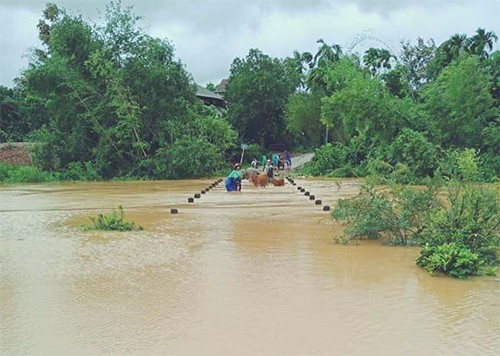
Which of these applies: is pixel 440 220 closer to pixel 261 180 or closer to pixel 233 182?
pixel 233 182

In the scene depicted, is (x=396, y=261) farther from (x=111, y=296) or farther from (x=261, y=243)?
(x=111, y=296)

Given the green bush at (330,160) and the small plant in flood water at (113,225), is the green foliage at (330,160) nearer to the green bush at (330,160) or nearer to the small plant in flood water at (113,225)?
the green bush at (330,160)

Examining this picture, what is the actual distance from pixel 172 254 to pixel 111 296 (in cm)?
281

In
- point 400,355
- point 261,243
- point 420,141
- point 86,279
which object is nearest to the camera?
point 400,355

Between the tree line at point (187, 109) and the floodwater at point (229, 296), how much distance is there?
17.4 meters

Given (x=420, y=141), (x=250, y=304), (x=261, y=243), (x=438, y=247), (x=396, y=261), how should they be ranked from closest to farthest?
(x=250, y=304), (x=438, y=247), (x=396, y=261), (x=261, y=243), (x=420, y=141)

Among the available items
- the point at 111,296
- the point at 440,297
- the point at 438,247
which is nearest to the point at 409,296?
the point at 440,297

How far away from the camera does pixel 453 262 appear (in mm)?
8336

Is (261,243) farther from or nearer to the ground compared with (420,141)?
nearer to the ground

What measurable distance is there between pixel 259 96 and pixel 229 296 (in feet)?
133

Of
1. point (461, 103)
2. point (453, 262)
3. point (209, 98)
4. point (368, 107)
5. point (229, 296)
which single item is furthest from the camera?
point (209, 98)

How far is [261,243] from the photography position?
11047mm

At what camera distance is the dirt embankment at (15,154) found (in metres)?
37.4

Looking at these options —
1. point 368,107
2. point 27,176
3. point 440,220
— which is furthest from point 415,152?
point 27,176
